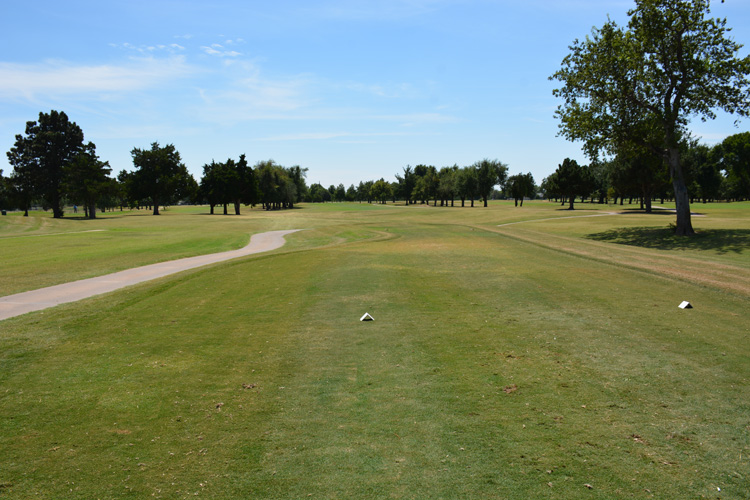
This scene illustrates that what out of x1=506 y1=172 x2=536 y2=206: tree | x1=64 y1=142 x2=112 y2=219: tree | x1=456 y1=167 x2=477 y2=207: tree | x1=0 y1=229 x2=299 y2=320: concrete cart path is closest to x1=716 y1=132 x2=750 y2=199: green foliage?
x1=506 y1=172 x2=536 y2=206: tree

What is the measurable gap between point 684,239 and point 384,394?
3357 centimetres

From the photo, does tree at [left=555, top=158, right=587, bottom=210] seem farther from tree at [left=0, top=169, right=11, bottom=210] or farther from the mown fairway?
→ tree at [left=0, top=169, right=11, bottom=210]

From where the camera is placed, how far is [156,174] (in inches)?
3903

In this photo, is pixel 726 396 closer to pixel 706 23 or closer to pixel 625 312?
pixel 625 312

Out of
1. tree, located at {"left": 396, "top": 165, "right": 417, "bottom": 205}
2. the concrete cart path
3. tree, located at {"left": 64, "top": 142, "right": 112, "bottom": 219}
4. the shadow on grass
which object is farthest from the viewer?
tree, located at {"left": 396, "top": 165, "right": 417, "bottom": 205}

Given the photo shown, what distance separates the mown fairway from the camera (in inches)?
183

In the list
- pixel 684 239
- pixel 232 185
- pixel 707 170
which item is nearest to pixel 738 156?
pixel 707 170

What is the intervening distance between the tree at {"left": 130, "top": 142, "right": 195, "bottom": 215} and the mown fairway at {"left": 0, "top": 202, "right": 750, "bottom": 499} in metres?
94.8

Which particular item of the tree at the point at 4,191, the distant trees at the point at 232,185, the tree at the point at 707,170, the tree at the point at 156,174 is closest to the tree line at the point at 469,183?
the tree at the point at 707,170

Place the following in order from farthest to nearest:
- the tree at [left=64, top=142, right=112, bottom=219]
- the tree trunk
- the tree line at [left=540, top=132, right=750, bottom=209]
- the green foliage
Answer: the green foliage
the tree at [left=64, top=142, right=112, bottom=219]
the tree line at [left=540, top=132, right=750, bottom=209]
the tree trunk

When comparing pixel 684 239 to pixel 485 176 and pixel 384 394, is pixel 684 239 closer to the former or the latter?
pixel 384 394

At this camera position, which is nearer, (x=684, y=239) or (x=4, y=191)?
(x=684, y=239)

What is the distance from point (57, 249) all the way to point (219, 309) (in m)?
21.1

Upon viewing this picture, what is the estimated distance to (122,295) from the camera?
562 inches
